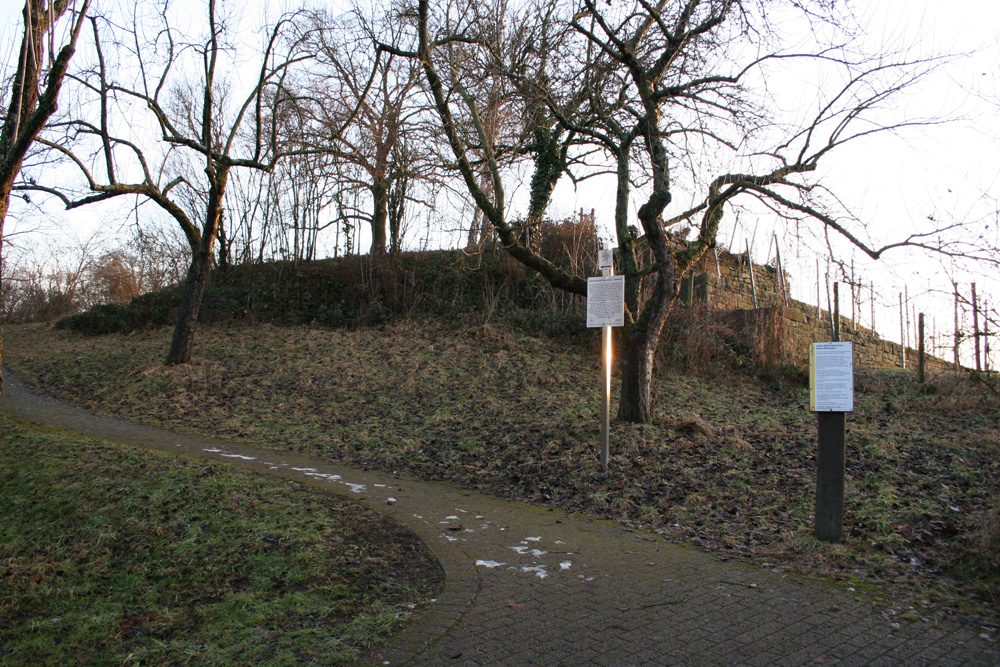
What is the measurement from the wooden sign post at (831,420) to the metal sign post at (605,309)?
114 inches

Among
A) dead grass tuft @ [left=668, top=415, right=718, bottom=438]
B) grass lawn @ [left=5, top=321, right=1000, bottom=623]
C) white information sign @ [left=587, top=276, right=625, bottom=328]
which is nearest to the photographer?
grass lawn @ [left=5, top=321, right=1000, bottom=623]

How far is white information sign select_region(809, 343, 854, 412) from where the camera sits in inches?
217

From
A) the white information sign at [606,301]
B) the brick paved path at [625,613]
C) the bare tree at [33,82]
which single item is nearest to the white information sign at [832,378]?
the brick paved path at [625,613]

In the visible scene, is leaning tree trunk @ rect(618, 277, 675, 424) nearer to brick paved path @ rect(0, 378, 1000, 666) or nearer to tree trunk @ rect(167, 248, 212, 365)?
brick paved path @ rect(0, 378, 1000, 666)

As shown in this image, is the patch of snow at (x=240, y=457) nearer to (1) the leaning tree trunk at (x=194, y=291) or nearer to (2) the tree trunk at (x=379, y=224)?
(1) the leaning tree trunk at (x=194, y=291)

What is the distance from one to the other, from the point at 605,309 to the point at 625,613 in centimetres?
461

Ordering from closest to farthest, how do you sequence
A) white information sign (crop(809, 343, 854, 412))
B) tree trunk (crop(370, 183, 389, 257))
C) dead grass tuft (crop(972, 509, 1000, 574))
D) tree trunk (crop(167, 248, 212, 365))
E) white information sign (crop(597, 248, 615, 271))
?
dead grass tuft (crop(972, 509, 1000, 574))
white information sign (crop(809, 343, 854, 412))
white information sign (crop(597, 248, 615, 271))
tree trunk (crop(167, 248, 212, 365))
tree trunk (crop(370, 183, 389, 257))

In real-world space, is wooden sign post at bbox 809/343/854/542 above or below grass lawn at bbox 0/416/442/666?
above

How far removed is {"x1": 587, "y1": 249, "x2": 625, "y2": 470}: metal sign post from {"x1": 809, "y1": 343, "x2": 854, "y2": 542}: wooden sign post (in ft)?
9.47

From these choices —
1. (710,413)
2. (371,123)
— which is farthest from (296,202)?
(710,413)

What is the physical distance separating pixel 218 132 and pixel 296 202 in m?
7.25

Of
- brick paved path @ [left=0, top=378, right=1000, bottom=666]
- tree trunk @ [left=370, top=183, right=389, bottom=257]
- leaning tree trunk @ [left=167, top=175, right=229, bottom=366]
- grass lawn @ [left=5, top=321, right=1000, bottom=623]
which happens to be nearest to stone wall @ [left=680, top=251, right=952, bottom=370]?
grass lawn @ [left=5, top=321, right=1000, bottom=623]

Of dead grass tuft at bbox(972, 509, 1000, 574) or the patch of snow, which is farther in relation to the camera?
the patch of snow

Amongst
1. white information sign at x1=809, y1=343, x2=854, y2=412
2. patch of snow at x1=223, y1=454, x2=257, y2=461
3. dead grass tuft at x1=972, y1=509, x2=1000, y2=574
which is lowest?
patch of snow at x1=223, y1=454, x2=257, y2=461
